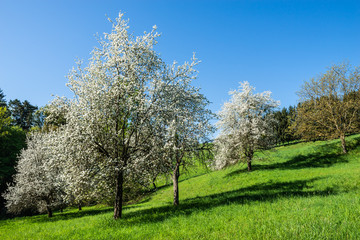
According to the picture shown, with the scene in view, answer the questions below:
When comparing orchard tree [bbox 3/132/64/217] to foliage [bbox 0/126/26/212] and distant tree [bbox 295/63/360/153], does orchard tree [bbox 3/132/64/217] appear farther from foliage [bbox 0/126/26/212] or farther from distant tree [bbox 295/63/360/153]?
distant tree [bbox 295/63/360/153]

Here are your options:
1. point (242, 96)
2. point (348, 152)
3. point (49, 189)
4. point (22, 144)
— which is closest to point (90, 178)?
point (49, 189)

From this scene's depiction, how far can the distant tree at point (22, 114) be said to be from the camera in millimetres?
71188

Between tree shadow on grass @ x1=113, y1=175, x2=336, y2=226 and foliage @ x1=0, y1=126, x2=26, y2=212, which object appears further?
foliage @ x1=0, y1=126, x2=26, y2=212

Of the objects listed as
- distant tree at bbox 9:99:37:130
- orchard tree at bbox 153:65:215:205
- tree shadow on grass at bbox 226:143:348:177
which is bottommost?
tree shadow on grass at bbox 226:143:348:177

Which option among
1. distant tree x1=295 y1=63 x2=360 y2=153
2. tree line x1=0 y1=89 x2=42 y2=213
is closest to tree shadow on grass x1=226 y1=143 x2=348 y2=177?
distant tree x1=295 y1=63 x2=360 y2=153

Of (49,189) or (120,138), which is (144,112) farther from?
(49,189)

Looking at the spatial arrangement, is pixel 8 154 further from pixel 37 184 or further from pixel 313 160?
pixel 313 160

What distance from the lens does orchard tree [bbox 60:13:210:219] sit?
11844 mm

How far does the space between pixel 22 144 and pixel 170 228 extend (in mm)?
47978

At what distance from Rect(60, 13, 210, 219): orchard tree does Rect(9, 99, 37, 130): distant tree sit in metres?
75.5

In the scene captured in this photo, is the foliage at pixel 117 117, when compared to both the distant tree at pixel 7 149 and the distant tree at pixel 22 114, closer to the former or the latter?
the distant tree at pixel 7 149

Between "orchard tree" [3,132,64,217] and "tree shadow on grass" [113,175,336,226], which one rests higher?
"orchard tree" [3,132,64,217]

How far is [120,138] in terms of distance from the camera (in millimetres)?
12812

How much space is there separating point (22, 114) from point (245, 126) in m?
81.1
